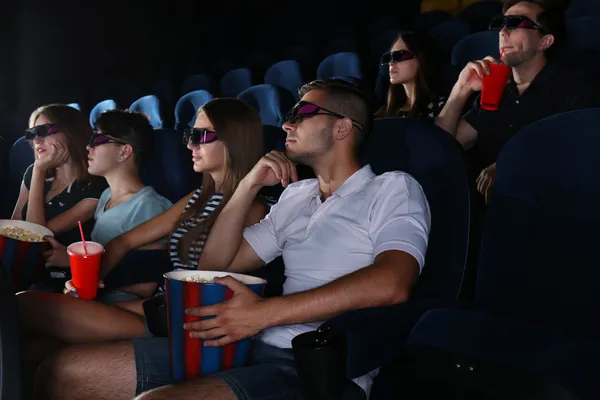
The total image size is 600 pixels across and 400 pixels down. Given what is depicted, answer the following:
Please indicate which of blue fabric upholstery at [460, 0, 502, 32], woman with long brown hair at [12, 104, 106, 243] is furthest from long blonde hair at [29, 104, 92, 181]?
blue fabric upholstery at [460, 0, 502, 32]

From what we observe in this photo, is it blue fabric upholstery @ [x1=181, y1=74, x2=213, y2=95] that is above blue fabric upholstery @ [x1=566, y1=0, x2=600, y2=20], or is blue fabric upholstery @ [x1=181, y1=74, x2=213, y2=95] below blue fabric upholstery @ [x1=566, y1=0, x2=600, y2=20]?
below

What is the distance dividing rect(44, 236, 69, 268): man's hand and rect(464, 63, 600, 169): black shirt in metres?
0.97

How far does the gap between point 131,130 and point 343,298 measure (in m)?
1.03

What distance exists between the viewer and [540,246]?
0.93 metres

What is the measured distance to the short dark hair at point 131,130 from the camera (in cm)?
176

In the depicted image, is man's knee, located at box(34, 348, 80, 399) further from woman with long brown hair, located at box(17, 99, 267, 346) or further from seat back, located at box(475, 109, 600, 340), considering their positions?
seat back, located at box(475, 109, 600, 340)

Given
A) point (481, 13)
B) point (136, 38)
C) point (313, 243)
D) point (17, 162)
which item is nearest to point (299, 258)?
point (313, 243)

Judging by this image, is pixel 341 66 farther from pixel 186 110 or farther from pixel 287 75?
pixel 186 110

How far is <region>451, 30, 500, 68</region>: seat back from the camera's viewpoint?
7.47 feet

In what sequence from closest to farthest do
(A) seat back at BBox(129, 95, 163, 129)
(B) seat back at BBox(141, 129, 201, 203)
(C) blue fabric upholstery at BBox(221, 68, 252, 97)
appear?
(B) seat back at BBox(141, 129, 201, 203) → (A) seat back at BBox(129, 95, 163, 129) → (C) blue fabric upholstery at BBox(221, 68, 252, 97)

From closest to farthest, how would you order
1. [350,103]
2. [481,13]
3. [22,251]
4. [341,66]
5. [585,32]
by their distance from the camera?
[350,103], [22,251], [585,32], [341,66], [481,13]

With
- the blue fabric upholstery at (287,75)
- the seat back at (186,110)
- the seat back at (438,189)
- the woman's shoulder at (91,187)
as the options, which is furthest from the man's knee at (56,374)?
the blue fabric upholstery at (287,75)

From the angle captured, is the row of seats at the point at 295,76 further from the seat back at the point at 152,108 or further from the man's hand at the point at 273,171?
the man's hand at the point at 273,171

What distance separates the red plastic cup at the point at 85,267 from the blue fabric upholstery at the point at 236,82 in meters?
2.31
